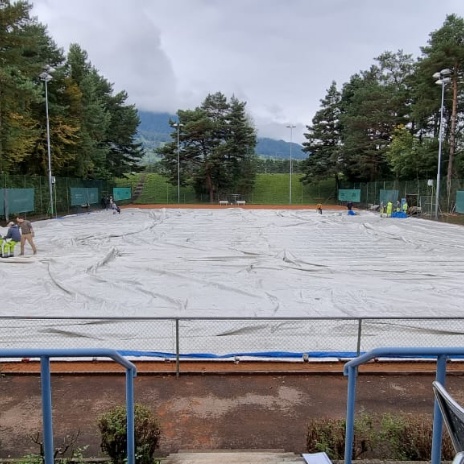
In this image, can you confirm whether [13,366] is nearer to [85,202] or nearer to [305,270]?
[305,270]


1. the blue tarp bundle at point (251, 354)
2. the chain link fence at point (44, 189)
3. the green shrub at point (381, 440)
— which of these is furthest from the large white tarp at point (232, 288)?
the chain link fence at point (44, 189)

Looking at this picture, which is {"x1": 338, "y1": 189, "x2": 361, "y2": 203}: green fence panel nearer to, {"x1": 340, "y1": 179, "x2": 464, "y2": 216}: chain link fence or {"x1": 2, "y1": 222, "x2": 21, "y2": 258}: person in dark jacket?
{"x1": 340, "y1": 179, "x2": 464, "y2": 216}: chain link fence

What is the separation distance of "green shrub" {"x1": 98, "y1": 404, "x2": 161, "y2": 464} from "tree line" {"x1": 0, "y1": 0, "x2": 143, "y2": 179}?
27494 mm

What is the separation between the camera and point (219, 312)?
8.39 m

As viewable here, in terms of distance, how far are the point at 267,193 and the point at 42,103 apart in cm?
3534

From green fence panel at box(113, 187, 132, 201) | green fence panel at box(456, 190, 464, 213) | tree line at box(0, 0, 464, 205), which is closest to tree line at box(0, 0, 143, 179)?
tree line at box(0, 0, 464, 205)

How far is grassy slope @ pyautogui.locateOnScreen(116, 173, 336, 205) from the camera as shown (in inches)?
2368

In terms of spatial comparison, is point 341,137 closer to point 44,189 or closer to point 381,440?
point 44,189

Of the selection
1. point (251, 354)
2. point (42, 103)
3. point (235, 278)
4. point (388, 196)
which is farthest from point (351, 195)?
point (251, 354)

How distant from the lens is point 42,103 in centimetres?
3678

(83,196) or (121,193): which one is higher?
(121,193)

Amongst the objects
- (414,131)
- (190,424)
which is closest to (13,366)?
(190,424)

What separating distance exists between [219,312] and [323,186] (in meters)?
57.2

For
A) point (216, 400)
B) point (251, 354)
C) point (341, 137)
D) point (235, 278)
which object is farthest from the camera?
point (341, 137)
